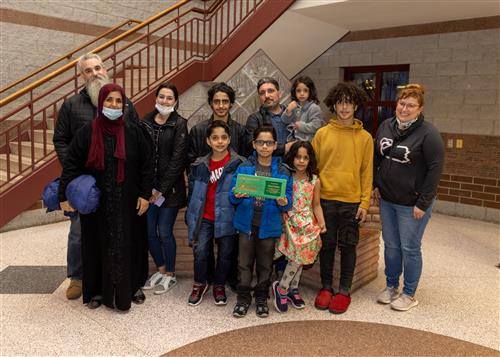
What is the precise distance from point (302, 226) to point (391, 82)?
5.17 meters

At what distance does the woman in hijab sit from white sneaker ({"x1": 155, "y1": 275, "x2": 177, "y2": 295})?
0.98ft

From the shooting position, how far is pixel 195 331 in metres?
2.62

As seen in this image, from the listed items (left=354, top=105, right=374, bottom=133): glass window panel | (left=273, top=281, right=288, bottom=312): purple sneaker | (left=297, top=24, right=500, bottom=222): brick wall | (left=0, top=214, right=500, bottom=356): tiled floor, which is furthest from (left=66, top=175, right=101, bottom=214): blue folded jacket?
(left=354, top=105, right=374, bottom=133): glass window panel

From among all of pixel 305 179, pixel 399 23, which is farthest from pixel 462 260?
pixel 399 23

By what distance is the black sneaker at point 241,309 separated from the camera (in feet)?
9.17

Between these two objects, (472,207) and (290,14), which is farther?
(472,207)

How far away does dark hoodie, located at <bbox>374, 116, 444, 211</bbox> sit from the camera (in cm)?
268

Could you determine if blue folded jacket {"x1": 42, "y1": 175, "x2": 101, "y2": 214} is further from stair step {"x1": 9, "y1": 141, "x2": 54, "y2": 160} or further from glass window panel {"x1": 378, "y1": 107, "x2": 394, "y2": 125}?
glass window panel {"x1": 378, "y1": 107, "x2": 394, "y2": 125}

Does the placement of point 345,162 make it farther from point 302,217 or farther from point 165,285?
point 165,285

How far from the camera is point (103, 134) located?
2.64 m

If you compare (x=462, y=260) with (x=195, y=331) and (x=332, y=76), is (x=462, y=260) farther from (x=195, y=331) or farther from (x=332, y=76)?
(x=332, y=76)

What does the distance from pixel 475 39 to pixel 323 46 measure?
225 cm

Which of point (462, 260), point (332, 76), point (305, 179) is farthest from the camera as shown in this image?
point (332, 76)

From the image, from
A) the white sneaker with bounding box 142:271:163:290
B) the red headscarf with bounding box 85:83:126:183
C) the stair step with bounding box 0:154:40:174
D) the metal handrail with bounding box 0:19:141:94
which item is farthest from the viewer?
the metal handrail with bounding box 0:19:141:94
